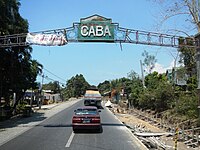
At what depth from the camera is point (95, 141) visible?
15.0 m

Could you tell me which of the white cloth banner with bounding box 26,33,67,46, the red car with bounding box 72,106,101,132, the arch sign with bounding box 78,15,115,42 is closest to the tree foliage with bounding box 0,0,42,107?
the white cloth banner with bounding box 26,33,67,46

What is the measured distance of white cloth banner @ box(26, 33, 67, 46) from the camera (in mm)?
19750

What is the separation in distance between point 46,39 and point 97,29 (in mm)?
3304

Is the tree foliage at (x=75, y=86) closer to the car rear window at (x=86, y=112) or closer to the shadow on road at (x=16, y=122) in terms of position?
the shadow on road at (x=16, y=122)

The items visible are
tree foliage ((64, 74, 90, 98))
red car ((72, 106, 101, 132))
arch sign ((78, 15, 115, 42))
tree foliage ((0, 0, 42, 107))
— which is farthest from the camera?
tree foliage ((64, 74, 90, 98))

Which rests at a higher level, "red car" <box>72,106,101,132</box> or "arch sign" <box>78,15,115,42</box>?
"arch sign" <box>78,15,115,42</box>

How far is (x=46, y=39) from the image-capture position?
19922 mm

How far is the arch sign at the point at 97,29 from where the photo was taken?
19016 mm

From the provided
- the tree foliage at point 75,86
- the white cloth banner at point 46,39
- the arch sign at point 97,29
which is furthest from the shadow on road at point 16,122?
the tree foliage at point 75,86

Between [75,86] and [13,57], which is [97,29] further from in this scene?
[75,86]

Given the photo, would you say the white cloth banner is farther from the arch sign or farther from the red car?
the red car

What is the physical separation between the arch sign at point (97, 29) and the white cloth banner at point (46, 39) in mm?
1273

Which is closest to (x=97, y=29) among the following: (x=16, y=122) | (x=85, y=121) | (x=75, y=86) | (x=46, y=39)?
(x=46, y=39)

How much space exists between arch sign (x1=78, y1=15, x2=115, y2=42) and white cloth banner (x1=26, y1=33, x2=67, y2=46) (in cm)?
127
